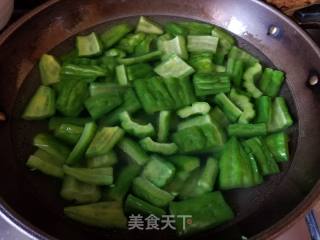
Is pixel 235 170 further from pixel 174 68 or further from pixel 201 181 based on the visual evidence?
pixel 174 68

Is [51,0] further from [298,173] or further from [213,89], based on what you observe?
[298,173]

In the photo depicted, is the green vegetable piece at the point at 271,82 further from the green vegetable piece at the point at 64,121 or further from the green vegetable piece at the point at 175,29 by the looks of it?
the green vegetable piece at the point at 64,121

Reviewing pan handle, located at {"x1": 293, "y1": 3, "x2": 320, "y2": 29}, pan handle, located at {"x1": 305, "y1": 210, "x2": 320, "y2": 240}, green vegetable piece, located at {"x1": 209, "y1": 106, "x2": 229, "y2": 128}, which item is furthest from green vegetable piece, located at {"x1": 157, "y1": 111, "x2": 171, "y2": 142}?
pan handle, located at {"x1": 293, "y1": 3, "x2": 320, "y2": 29}

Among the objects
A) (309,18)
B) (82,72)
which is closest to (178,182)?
(82,72)

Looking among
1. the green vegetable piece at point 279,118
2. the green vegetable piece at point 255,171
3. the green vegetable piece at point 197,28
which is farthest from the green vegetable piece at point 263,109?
the green vegetable piece at point 197,28

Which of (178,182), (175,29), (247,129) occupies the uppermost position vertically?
(175,29)

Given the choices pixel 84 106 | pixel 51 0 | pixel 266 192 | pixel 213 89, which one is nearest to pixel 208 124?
pixel 213 89
